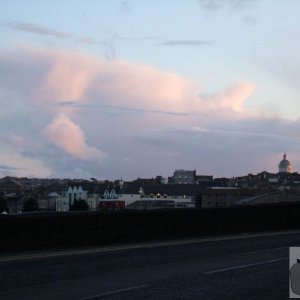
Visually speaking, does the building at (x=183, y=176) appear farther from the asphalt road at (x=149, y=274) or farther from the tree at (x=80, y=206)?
the asphalt road at (x=149, y=274)

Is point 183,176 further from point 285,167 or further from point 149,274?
point 149,274

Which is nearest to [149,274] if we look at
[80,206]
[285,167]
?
[80,206]

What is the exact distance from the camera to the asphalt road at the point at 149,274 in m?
10.6

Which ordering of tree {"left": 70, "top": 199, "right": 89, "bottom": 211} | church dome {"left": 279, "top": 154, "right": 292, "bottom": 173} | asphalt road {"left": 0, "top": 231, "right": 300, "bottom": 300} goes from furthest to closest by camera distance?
church dome {"left": 279, "top": 154, "right": 292, "bottom": 173} < tree {"left": 70, "top": 199, "right": 89, "bottom": 211} < asphalt road {"left": 0, "top": 231, "right": 300, "bottom": 300}

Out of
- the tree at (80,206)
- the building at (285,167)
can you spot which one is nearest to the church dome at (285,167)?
the building at (285,167)

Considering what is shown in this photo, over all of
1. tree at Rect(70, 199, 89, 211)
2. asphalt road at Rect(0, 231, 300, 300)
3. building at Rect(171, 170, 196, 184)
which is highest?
building at Rect(171, 170, 196, 184)

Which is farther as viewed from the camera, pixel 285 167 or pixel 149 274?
pixel 285 167

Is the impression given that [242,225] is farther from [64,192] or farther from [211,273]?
[64,192]

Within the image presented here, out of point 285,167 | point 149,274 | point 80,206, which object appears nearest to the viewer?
point 149,274

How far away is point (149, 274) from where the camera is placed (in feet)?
43.3

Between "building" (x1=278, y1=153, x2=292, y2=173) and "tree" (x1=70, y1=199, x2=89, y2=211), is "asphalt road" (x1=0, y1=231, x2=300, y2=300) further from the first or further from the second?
"building" (x1=278, y1=153, x2=292, y2=173)

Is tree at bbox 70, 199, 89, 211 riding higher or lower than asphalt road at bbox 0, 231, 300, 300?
higher

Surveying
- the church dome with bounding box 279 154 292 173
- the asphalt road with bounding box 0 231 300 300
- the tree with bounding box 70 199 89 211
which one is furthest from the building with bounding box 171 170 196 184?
the asphalt road with bounding box 0 231 300 300

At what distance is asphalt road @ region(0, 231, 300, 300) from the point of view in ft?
34.9
